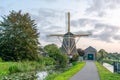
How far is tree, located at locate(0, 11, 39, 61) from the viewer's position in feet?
141

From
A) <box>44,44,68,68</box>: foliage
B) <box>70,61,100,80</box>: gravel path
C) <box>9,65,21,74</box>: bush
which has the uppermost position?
<box>44,44,68,68</box>: foliage

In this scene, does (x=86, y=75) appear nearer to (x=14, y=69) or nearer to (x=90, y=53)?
(x=14, y=69)

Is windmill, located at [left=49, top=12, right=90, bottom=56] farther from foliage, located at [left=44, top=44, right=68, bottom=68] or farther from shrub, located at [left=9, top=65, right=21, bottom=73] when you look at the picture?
shrub, located at [left=9, top=65, right=21, bottom=73]

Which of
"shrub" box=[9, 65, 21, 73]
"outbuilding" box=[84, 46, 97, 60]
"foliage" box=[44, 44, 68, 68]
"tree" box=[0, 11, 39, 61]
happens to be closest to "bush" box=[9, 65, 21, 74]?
"shrub" box=[9, 65, 21, 73]

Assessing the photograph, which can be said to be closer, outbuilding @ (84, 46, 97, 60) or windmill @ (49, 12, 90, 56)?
windmill @ (49, 12, 90, 56)

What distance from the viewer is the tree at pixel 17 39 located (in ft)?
141

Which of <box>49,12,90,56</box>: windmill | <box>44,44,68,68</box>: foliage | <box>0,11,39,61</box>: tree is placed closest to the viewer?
<box>0,11,39,61</box>: tree

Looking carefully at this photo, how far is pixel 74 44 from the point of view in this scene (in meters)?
74.3

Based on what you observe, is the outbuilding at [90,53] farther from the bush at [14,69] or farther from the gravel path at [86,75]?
the gravel path at [86,75]

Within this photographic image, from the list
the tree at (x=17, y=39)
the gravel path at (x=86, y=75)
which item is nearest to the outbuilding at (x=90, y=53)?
the tree at (x=17, y=39)

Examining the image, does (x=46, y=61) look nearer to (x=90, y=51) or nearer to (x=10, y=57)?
(x=10, y=57)

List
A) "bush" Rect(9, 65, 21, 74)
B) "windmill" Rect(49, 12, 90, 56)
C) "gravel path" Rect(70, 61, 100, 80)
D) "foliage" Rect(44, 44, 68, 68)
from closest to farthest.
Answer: "gravel path" Rect(70, 61, 100, 80), "bush" Rect(9, 65, 21, 74), "foliage" Rect(44, 44, 68, 68), "windmill" Rect(49, 12, 90, 56)

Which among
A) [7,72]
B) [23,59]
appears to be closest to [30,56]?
[23,59]

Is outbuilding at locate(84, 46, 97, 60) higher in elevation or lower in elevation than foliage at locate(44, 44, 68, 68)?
higher
